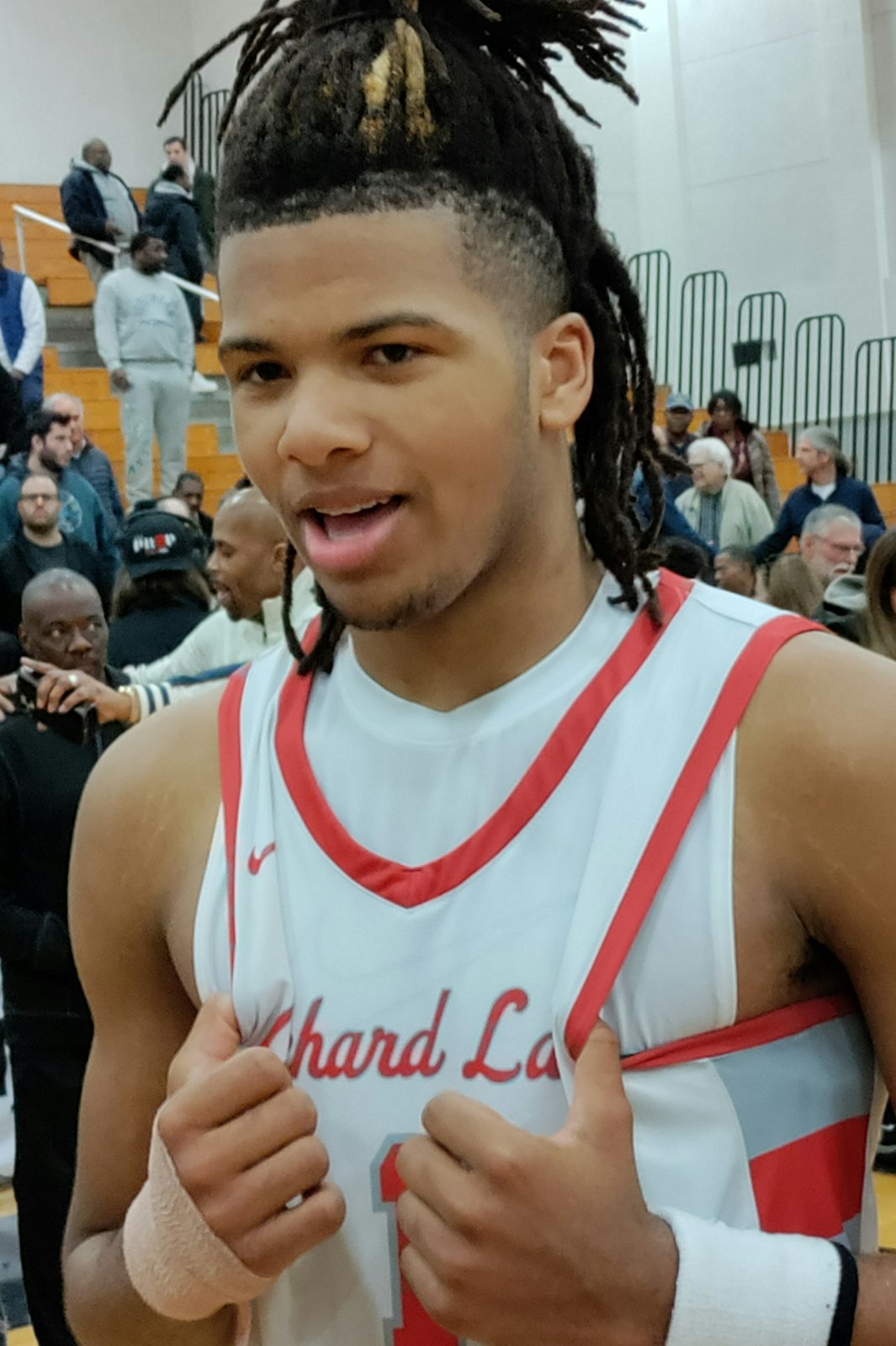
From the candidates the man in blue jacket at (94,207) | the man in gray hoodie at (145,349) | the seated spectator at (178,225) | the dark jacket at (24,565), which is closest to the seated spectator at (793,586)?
the dark jacket at (24,565)

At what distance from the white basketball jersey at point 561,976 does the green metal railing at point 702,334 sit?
495 inches

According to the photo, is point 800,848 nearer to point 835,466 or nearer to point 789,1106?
point 789,1106

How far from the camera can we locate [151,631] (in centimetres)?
577

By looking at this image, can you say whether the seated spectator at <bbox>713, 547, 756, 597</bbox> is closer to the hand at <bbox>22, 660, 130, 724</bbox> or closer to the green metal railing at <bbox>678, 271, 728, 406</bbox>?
the hand at <bbox>22, 660, 130, 724</bbox>

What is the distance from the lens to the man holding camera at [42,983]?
3645mm

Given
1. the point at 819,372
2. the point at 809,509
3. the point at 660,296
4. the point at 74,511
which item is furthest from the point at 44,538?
the point at 660,296

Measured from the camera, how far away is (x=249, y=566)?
488 centimetres

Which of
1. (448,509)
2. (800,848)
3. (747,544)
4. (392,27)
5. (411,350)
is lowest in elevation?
(747,544)

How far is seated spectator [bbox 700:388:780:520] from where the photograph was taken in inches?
411

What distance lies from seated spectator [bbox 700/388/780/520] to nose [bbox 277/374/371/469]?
9292mm

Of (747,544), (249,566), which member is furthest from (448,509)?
(747,544)

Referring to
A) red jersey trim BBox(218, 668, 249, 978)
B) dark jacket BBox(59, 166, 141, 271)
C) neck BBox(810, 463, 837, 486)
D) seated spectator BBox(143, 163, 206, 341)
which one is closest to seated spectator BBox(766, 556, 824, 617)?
neck BBox(810, 463, 837, 486)

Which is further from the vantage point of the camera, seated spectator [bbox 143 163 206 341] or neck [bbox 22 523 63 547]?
seated spectator [bbox 143 163 206 341]

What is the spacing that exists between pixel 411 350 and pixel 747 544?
7.59 metres
